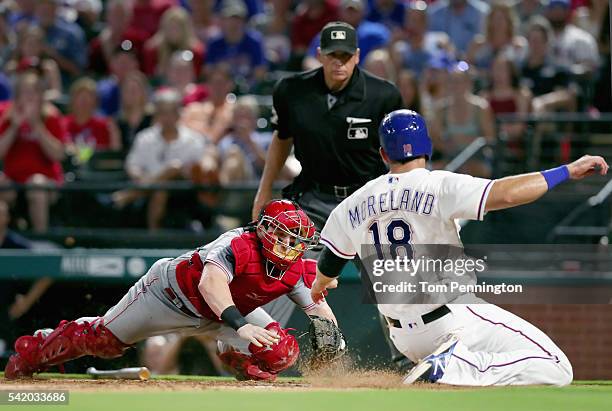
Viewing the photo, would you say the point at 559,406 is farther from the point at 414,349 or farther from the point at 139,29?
the point at 139,29

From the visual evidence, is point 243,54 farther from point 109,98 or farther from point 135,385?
point 135,385

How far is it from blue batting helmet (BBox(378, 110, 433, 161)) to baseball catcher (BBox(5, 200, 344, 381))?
2.33 ft

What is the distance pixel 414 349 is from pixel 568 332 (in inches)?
A: 129

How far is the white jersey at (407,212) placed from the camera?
628 centimetres

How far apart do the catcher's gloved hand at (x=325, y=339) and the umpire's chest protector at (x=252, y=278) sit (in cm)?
29

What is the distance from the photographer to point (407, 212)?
6461 mm

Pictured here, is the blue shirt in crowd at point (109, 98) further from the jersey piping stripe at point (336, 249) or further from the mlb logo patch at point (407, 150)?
the mlb logo patch at point (407, 150)

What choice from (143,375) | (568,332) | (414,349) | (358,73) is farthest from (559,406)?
(568,332)

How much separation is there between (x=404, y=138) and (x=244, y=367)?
1.79 meters

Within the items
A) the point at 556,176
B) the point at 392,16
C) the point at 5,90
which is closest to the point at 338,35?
the point at 556,176

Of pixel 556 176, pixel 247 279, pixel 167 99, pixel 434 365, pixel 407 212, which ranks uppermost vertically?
pixel 167 99

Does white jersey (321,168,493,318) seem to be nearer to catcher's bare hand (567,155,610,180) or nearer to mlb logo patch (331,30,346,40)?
catcher's bare hand (567,155,610,180)

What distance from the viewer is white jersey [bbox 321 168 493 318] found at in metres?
6.28

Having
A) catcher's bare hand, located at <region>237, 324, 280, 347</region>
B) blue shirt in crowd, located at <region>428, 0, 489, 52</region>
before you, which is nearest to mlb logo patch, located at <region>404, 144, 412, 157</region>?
catcher's bare hand, located at <region>237, 324, 280, 347</region>
